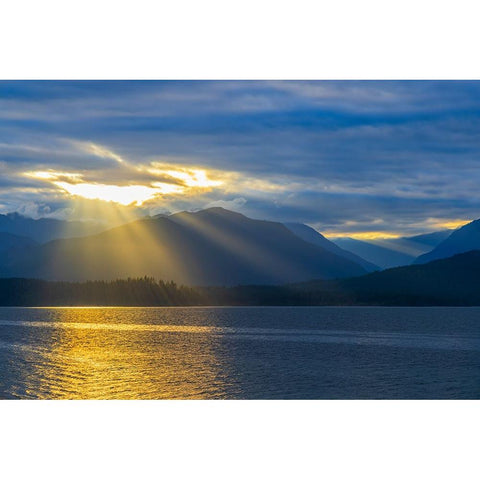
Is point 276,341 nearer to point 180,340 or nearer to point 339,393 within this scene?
point 180,340

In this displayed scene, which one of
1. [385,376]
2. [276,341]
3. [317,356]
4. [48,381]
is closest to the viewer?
[48,381]

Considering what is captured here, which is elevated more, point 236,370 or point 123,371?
point 236,370

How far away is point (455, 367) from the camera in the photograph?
7062 centimetres

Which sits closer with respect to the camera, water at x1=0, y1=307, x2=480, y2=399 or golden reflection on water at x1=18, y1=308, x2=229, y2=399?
golden reflection on water at x1=18, y1=308, x2=229, y2=399

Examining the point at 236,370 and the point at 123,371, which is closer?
the point at 123,371

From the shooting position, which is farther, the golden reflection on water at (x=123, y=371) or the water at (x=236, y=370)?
the water at (x=236, y=370)

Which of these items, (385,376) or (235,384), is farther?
(385,376)

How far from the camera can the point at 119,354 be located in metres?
85.1

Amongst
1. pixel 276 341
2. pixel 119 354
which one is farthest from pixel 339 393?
pixel 276 341
